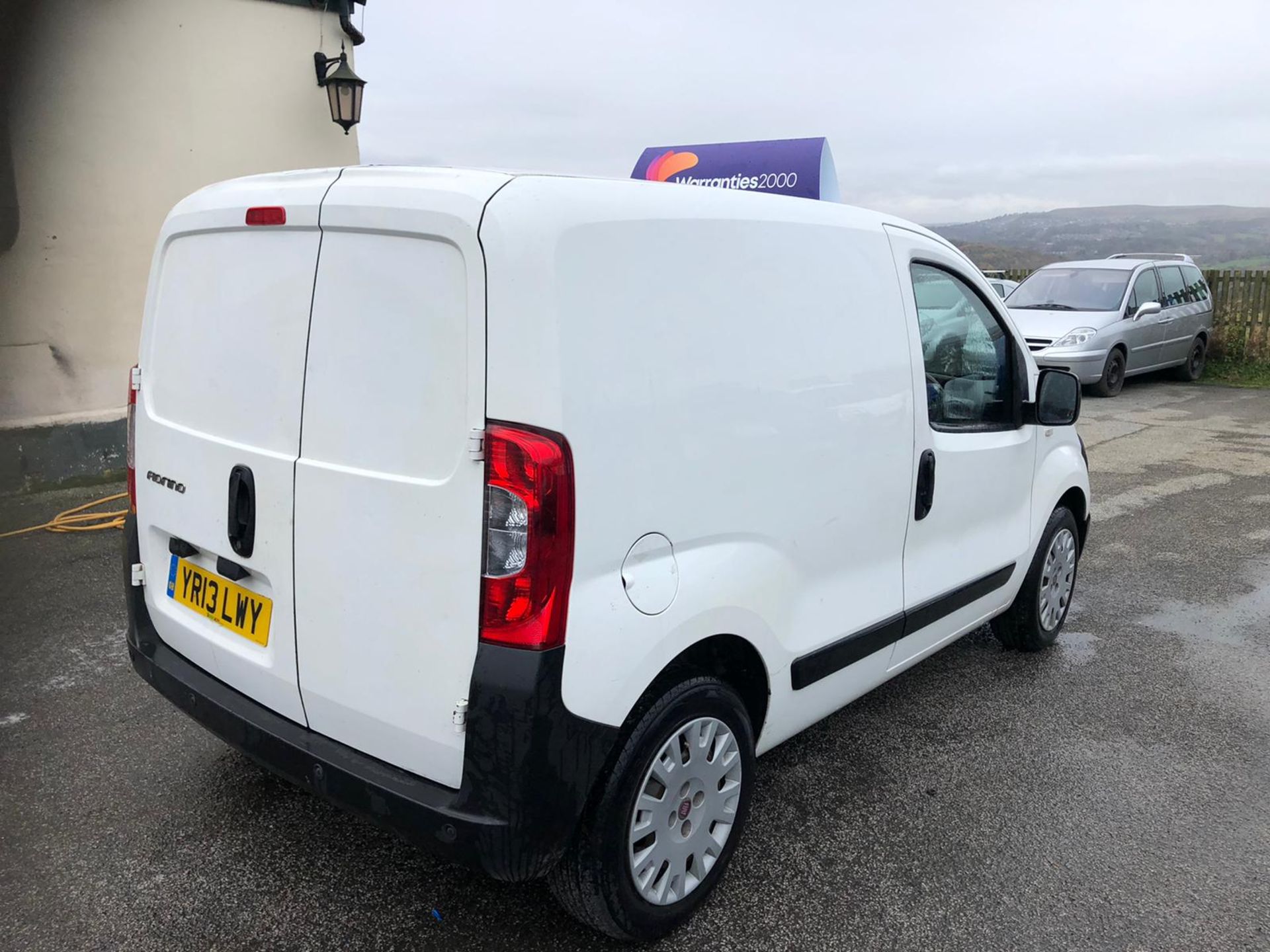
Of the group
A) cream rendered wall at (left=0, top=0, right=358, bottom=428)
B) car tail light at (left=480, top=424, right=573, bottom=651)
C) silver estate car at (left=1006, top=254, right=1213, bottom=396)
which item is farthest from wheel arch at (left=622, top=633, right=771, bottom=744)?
silver estate car at (left=1006, top=254, right=1213, bottom=396)

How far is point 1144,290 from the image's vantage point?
1250cm

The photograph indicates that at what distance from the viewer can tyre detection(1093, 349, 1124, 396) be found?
1203cm

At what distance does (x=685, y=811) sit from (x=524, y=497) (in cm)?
98

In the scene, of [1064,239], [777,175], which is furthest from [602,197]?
[1064,239]

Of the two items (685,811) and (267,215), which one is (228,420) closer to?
(267,215)

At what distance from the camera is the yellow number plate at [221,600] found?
230cm

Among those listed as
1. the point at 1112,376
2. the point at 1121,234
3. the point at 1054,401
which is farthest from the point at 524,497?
the point at 1121,234

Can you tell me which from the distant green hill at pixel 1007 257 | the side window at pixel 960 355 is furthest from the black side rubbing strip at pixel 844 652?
the distant green hill at pixel 1007 257

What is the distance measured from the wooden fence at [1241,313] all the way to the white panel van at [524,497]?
46.8ft

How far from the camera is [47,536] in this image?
5.55 meters

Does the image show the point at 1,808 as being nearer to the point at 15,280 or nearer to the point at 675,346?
the point at 675,346

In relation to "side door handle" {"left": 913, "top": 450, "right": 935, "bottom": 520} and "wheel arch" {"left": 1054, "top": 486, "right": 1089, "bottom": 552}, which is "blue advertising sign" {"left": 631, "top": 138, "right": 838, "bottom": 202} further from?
"wheel arch" {"left": 1054, "top": 486, "right": 1089, "bottom": 552}

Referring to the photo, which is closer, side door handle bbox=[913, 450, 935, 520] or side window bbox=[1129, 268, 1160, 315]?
side door handle bbox=[913, 450, 935, 520]

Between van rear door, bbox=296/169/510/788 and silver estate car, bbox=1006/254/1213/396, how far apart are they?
10.7 meters
